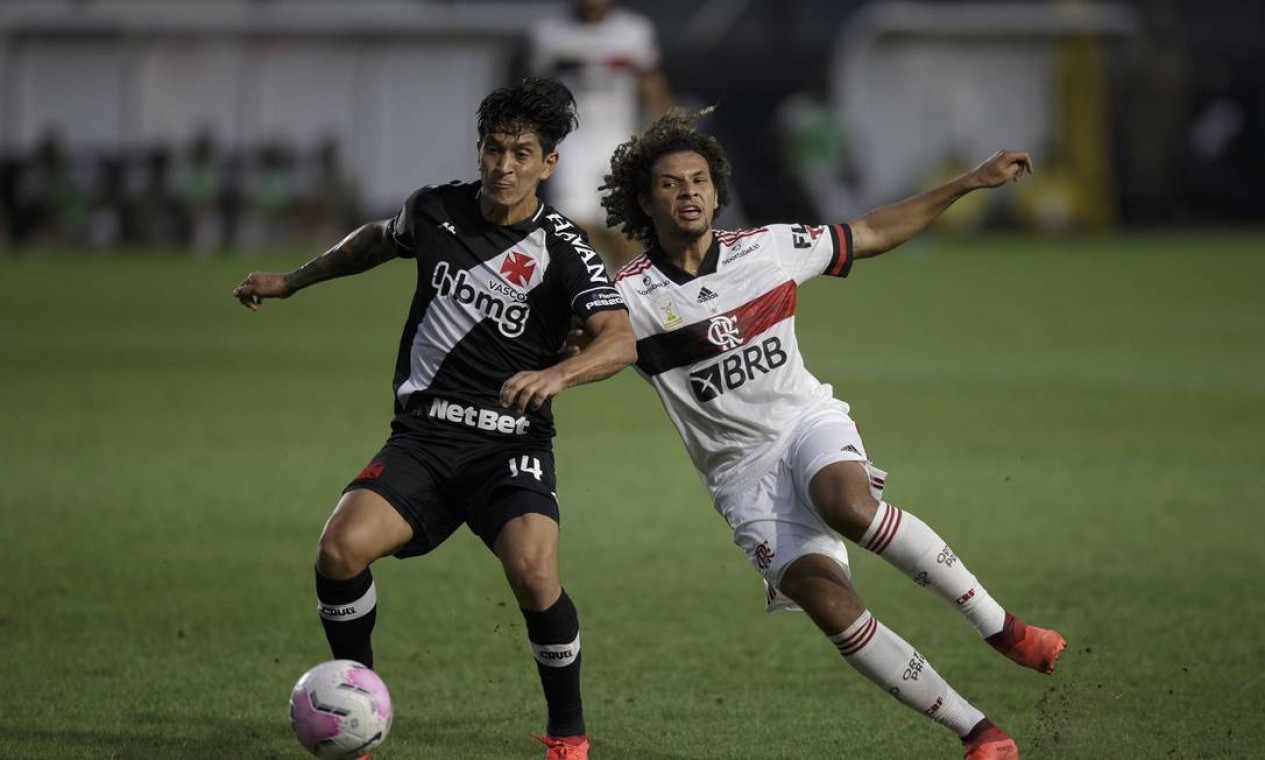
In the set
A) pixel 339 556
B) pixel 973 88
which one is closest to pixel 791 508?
pixel 339 556

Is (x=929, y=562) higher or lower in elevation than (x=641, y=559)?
higher

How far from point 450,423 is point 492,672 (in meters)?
1.31

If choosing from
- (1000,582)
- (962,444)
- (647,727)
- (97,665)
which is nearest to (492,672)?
(647,727)

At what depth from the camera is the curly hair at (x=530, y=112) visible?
20.4ft

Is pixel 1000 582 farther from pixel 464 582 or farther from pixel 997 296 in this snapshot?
pixel 997 296

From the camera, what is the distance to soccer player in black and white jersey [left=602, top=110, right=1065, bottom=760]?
5.80 m

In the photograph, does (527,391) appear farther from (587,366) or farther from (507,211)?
(507,211)

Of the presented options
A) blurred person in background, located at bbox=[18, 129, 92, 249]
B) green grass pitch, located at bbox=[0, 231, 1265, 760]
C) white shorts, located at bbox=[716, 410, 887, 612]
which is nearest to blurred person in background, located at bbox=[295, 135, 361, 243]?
blurred person in background, located at bbox=[18, 129, 92, 249]

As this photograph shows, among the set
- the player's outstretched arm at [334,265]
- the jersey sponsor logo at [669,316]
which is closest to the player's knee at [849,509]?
the jersey sponsor logo at [669,316]

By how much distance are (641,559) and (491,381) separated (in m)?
3.11

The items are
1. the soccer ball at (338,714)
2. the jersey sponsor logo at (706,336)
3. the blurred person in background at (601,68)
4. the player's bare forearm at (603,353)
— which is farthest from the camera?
the blurred person in background at (601,68)

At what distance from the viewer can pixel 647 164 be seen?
6652 millimetres

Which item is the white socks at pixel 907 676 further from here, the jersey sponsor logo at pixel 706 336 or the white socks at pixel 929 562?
the jersey sponsor logo at pixel 706 336

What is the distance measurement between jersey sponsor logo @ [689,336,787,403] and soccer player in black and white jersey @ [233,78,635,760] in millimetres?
467
